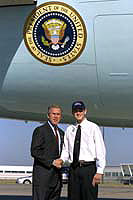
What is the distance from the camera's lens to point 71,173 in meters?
5.09

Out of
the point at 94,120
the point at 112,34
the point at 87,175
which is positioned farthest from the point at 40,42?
the point at 87,175

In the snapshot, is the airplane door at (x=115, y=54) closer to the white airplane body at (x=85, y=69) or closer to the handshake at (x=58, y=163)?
→ the white airplane body at (x=85, y=69)

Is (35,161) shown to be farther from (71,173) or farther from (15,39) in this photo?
(15,39)

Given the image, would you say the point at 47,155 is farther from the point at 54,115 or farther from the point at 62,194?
the point at 62,194

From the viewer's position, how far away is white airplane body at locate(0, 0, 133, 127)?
5613 mm

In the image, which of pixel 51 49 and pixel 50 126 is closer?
pixel 50 126

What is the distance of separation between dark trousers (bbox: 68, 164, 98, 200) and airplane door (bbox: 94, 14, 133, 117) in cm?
118

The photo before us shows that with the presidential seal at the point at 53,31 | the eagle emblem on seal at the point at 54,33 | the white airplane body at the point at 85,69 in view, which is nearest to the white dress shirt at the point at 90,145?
the white airplane body at the point at 85,69

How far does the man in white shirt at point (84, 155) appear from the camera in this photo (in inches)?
195

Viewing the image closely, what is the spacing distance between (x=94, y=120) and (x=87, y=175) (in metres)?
1.45

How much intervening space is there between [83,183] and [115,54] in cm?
164

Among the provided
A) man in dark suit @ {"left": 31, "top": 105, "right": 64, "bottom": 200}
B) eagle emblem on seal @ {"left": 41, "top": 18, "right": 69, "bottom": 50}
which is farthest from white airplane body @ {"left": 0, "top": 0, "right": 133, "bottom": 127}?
man in dark suit @ {"left": 31, "top": 105, "right": 64, "bottom": 200}

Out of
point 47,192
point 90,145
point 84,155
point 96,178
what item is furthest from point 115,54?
point 47,192

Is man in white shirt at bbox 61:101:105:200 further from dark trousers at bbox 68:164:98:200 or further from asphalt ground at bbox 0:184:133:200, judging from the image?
asphalt ground at bbox 0:184:133:200
